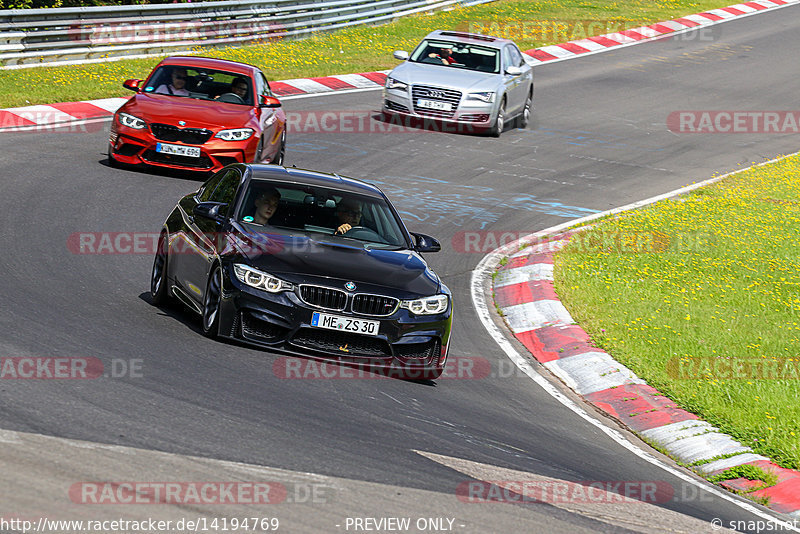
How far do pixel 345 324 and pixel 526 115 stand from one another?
16331 millimetres

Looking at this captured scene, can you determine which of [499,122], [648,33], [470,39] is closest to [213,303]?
[499,122]

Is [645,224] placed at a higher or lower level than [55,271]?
lower

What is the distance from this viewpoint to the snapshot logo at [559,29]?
1390 inches

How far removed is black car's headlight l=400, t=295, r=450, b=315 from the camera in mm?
9219

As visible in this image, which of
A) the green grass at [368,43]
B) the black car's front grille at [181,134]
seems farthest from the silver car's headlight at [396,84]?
the black car's front grille at [181,134]

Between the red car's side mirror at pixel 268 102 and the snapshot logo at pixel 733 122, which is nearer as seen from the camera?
the red car's side mirror at pixel 268 102

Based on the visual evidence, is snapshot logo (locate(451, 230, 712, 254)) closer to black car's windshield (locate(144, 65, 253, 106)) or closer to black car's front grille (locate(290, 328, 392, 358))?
black car's windshield (locate(144, 65, 253, 106))

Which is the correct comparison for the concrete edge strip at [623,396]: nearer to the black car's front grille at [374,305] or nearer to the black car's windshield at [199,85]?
the black car's front grille at [374,305]

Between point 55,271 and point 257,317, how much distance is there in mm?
2993

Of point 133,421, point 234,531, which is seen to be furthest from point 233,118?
point 234,531

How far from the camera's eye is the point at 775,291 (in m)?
13.4

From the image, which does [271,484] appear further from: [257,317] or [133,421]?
[257,317]

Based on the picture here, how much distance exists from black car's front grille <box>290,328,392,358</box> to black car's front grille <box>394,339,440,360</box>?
0.33 ft

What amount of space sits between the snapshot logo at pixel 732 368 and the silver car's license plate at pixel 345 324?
118 inches
